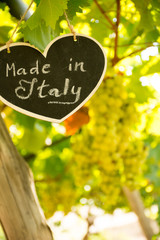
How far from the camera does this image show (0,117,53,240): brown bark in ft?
2.46

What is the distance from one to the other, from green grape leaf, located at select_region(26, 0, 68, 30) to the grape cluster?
1.77 ft

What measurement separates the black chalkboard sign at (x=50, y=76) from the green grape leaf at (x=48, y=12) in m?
0.04

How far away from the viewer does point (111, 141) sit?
123 cm

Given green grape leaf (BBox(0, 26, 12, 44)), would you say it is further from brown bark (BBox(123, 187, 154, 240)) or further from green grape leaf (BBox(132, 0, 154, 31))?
brown bark (BBox(123, 187, 154, 240))

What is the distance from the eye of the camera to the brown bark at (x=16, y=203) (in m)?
0.75

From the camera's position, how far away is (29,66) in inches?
26.4

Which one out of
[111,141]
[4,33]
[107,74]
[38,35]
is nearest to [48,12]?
[38,35]

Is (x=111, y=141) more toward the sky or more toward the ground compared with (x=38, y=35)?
more toward the ground

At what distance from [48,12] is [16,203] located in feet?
1.49

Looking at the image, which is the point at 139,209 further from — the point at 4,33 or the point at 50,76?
the point at 50,76

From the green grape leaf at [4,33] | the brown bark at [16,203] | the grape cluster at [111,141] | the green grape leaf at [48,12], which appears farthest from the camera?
the grape cluster at [111,141]

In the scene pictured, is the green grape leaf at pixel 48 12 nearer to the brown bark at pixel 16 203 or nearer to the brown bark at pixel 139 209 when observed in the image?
the brown bark at pixel 16 203

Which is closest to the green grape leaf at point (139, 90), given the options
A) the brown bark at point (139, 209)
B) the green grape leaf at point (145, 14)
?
the green grape leaf at point (145, 14)

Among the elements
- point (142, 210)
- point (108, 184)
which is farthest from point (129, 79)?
point (142, 210)
